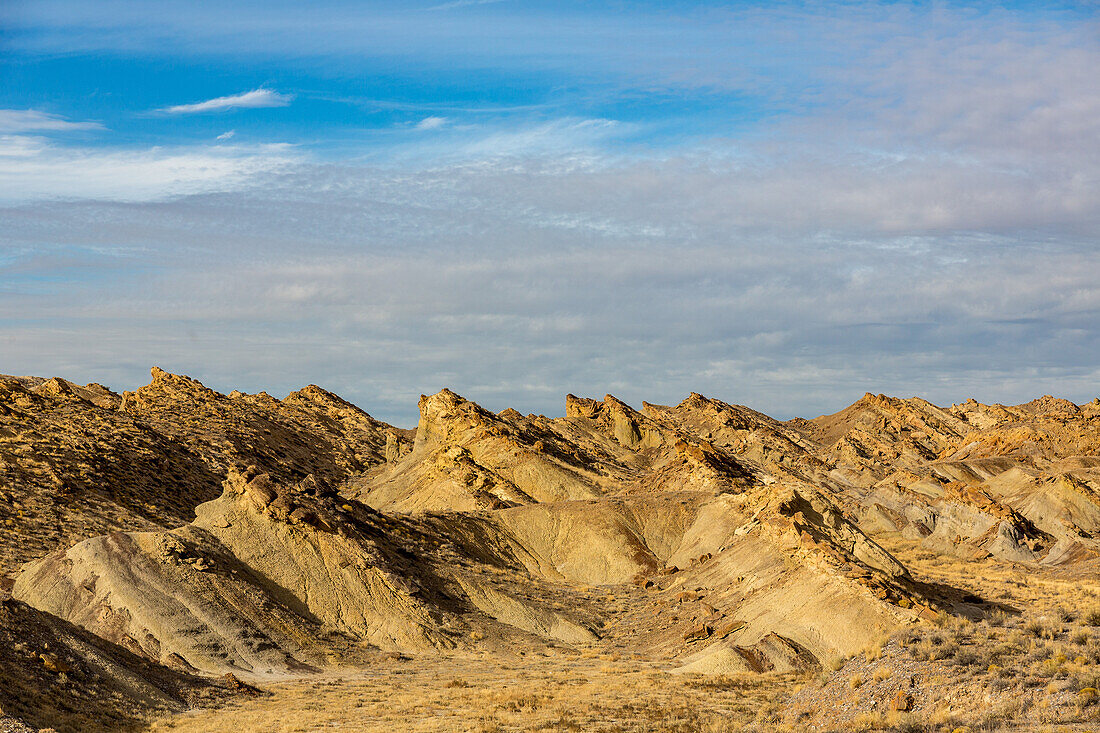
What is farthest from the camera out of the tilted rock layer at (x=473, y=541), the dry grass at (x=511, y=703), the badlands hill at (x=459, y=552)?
the tilted rock layer at (x=473, y=541)

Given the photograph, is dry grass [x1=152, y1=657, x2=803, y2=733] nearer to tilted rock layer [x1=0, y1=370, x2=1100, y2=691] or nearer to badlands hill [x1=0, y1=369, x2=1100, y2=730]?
badlands hill [x1=0, y1=369, x2=1100, y2=730]

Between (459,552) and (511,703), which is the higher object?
(459,552)

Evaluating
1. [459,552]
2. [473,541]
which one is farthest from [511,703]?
[473,541]

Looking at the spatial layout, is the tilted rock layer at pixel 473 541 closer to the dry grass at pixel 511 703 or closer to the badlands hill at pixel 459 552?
the badlands hill at pixel 459 552

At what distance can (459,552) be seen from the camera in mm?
61219

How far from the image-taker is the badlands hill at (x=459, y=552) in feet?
134

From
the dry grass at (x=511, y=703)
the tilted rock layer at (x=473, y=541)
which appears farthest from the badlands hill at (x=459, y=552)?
the dry grass at (x=511, y=703)

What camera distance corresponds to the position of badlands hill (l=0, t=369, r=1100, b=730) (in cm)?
4078

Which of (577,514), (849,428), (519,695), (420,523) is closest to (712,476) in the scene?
(577,514)

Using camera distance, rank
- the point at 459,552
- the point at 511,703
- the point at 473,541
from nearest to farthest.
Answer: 1. the point at 511,703
2. the point at 459,552
3. the point at 473,541

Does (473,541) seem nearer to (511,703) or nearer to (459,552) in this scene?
(459,552)

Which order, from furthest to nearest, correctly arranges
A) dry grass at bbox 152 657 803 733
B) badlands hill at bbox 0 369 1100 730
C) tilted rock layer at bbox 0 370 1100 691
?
1. tilted rock layer at bbox 0 370 1100 691
2. badlands hill at bbox 0 369 1100 730
3. dry grass at bbox 152 657 803 733

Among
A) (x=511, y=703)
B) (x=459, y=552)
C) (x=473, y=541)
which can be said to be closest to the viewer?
(x=511, y=703)

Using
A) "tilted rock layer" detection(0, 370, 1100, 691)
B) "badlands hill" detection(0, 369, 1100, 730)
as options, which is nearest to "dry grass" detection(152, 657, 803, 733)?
"badlands hill" detection(0, 369, 1100, 730)
